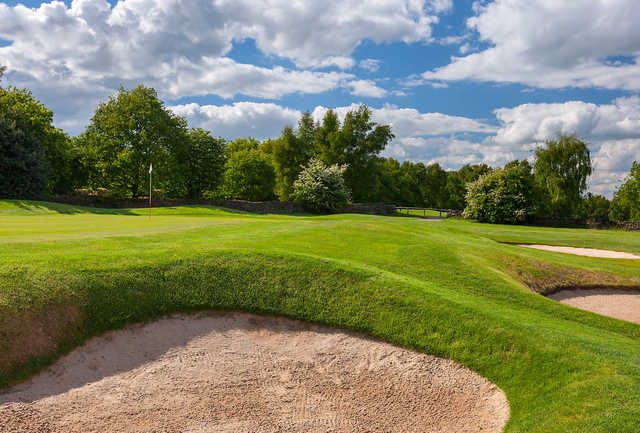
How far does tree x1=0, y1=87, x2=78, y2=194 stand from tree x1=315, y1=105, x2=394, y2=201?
119 ft

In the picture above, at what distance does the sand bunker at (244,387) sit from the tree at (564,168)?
52230 mm

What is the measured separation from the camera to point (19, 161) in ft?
126

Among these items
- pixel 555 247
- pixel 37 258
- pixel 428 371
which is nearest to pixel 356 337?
pixel 428 371

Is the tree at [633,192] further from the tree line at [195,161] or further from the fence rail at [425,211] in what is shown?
the fence rail at [425,211]

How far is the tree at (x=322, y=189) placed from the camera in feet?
163

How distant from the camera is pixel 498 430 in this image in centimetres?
584

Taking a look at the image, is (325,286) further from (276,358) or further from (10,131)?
(10,131)

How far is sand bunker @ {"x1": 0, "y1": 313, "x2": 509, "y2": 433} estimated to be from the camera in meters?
5.68

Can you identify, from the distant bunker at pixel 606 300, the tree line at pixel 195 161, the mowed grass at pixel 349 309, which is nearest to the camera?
the mowed grass at pixel 349 309

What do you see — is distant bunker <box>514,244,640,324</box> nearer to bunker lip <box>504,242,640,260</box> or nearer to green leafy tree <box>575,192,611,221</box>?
bunker lip <box>504,242,640,260</box>

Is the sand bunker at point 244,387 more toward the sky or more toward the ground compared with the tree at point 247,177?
more toward the ground

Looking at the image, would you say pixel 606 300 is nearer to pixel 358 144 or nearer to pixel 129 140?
pixel 129 140

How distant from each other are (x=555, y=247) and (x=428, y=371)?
74.0 ft

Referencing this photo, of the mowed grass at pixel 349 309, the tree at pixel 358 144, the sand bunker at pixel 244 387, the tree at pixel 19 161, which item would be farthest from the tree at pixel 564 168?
the tree at pixel 19 161
